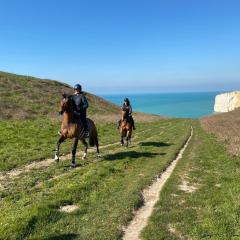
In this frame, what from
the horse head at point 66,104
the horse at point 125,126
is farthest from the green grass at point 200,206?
the horse at point 125,126

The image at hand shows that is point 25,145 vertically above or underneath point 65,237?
underneath

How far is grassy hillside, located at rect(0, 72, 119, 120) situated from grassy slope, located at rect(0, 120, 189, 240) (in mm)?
34487

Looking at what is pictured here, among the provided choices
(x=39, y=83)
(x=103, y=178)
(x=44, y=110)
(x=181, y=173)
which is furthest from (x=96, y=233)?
(x=39, y=83)

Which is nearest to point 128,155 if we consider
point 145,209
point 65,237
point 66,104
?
point 66,104

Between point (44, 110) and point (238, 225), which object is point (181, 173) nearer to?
point (238, 225)

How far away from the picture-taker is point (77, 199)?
13211 millimetres

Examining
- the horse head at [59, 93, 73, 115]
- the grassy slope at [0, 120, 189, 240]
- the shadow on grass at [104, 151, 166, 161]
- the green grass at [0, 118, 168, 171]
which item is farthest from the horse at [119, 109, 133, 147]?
the horse head at [59, 93, 73, 115]

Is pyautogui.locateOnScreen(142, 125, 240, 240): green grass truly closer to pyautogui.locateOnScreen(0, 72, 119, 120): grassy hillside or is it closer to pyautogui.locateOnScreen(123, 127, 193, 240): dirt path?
pyautogui.locateOnScreen(123, 127, 193, 240): dirt path

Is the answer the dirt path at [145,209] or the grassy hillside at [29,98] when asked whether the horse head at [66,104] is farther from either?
the grassy hillside at [29,98]

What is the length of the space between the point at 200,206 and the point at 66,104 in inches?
367

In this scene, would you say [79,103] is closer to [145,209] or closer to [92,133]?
[92,133]

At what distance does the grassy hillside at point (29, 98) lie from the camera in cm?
5738

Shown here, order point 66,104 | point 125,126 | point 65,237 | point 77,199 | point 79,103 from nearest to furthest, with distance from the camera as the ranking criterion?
point 65,237 < point 77,199 < point 66,104 < point 79,103 < point 125,126

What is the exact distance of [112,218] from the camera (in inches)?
442
